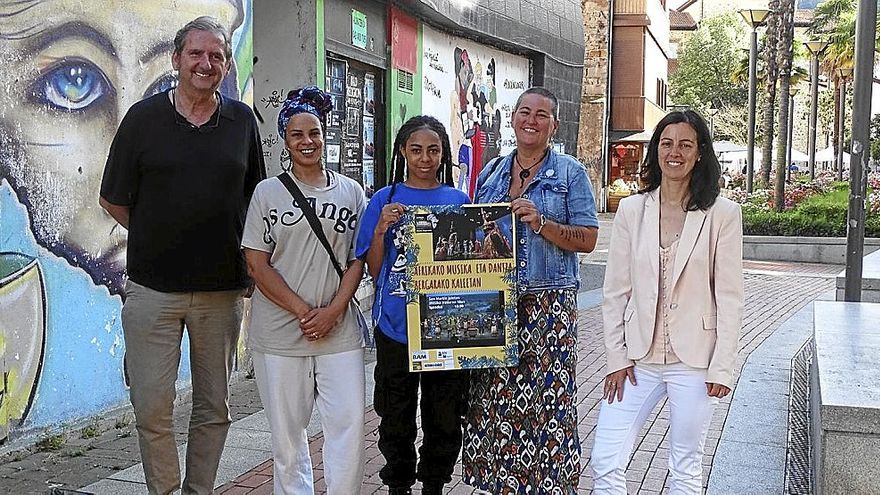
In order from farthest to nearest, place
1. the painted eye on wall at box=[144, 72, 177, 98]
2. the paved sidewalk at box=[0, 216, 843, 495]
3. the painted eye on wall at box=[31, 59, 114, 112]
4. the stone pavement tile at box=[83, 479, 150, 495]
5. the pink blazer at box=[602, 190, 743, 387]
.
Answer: the painted eye on wall at box=[144, 72, 177, 98]
the painted eye on wall at box=[31, 59, 114, 112]
the paved sidewalk at box=[0, 216, 843, 495]
the stone pavement tile at box=[83, 479, 150, 495]
the pink blazer at box=[602, 190, 743, 387]

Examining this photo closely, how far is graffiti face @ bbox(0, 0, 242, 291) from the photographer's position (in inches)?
216

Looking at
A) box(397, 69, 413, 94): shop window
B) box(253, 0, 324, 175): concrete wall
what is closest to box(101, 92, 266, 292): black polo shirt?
box(253, 0, 324, 175): concrete wall

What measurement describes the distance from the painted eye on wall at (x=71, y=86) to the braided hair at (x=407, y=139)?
2500 mm

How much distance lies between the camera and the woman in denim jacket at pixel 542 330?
425 cm

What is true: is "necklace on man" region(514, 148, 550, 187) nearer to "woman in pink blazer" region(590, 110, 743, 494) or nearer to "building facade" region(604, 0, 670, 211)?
"woman in pink blazer" region(590, 110, 743, 494)

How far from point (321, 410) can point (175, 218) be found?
1.08 meters

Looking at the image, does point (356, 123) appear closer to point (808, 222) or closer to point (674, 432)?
point (674, 432)

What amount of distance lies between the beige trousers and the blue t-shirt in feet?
2.20

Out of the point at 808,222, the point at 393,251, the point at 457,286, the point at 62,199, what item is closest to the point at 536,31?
the point at 808,222

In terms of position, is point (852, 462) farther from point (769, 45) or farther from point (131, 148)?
point (769, 45)

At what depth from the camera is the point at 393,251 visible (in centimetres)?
429

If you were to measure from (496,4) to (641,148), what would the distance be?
2366 centimetres

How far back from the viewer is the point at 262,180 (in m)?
4.39

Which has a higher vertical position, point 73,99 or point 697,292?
point 73,99
